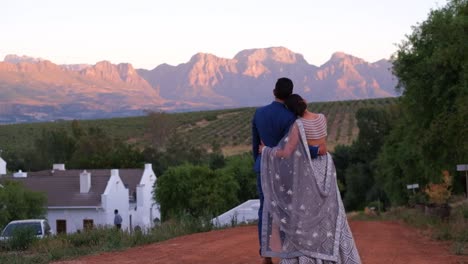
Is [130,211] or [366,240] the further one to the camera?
[130,211]

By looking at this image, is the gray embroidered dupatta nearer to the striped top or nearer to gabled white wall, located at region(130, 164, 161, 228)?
the striped top

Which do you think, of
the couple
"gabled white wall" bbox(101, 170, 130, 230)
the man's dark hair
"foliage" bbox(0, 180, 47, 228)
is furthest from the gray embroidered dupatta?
"gabled white wall" bbox(101, 170, 130, 230)

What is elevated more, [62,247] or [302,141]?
[302,141]

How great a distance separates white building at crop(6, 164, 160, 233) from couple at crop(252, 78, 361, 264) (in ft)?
140

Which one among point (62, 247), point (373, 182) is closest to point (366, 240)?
point (62, 247)

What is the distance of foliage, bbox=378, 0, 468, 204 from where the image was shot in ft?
89.6

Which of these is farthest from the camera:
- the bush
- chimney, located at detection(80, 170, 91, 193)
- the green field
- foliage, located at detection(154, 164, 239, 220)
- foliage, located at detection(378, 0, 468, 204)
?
the green field

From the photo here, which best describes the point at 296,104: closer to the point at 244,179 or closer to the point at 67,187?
the point at 67,187

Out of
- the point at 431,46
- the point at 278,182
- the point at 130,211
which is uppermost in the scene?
the point at 431,46

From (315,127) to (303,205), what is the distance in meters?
0.77

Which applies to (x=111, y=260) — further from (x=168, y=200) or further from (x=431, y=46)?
(x=168, y=200)

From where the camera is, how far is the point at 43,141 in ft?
312

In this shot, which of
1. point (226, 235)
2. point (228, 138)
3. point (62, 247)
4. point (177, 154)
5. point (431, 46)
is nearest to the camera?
point (62, 247)

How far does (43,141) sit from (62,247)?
270ft
